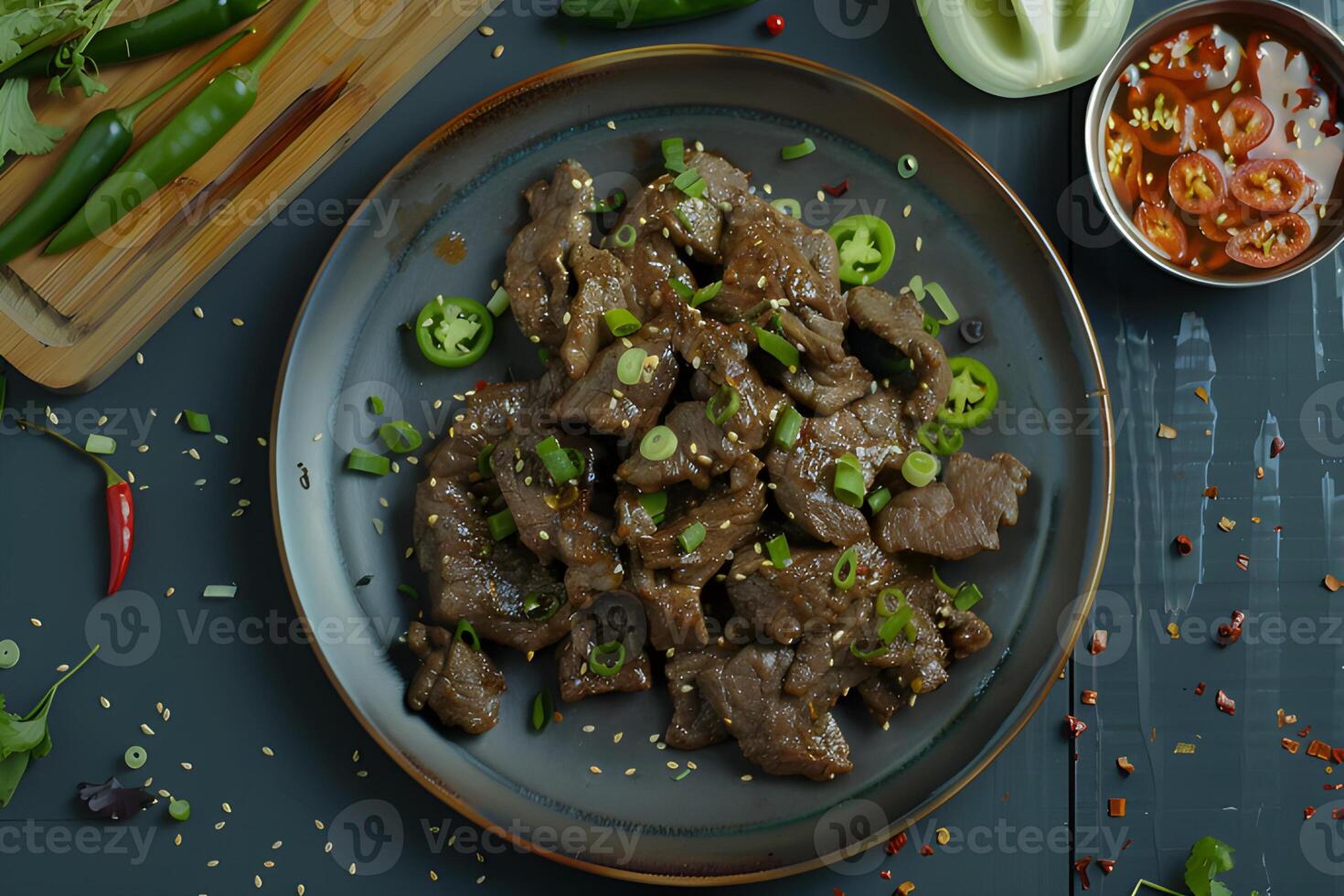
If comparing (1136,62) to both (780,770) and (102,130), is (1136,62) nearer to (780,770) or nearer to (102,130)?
(780,770)

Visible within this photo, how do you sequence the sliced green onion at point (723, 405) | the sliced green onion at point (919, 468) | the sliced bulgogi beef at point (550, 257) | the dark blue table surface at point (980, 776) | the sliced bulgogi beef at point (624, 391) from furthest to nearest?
the dark blue table surface at point (980, 776) < the sliced bulgogi beef at point (550, 257) < the sliced green onion at point (919, 468) < the sliced bulgogi beef at point (624, 391) < the sliced green onion at point (723, 405)

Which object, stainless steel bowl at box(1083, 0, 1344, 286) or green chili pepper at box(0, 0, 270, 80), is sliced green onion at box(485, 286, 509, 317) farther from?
stainless steel bowl at box(1083, 0, 1344, 286)

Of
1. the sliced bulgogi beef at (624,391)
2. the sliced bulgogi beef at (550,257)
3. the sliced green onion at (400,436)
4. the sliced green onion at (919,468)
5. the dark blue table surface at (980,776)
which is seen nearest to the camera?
the sliced bulgogi beef at (624,391)

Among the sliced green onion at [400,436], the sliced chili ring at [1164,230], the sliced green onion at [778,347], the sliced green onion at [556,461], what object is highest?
the sliced chili ring at [1164,230]

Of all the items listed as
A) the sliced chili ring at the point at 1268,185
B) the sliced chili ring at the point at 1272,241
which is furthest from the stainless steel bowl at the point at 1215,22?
the sliced chili ring at the point at 1268,185

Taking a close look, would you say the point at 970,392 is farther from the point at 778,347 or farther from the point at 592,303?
the point at 592,303

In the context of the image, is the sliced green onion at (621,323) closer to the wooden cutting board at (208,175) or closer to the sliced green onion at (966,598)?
the wooden cutting board at (208,175)

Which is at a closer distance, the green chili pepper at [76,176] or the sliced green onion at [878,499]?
the sliced green onion at [878,499]

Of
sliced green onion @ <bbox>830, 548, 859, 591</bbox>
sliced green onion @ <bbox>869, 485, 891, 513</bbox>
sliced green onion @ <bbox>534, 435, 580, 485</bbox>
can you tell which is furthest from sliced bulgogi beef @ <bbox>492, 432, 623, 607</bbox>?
sliced green onion @ <bbox>869, 485, 891, 513</bbox>
